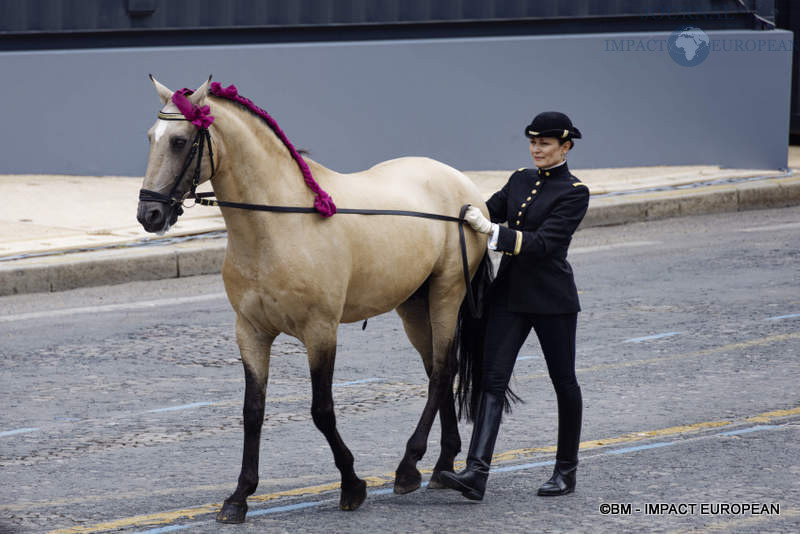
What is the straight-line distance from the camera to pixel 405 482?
19.9 ft

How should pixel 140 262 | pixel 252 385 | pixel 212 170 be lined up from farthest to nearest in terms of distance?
pixel 140 262, pixel 252 385, pixel 212 170

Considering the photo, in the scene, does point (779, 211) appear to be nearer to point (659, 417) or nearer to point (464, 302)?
point (659, 417)

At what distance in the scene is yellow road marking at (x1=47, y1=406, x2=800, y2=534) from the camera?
5.58 metres

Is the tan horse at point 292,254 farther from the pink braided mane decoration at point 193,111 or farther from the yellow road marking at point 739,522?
the yellow road marking at point 739,522

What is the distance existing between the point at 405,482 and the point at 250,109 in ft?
6.08

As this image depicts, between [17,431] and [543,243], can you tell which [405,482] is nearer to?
[543,243]

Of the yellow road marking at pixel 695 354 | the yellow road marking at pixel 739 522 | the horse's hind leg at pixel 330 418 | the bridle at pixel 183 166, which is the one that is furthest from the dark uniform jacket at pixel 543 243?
the yellow road marking at pixel 695 354

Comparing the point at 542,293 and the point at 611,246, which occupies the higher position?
the point at 542,293

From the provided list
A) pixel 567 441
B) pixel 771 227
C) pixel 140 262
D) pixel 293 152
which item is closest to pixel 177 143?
pixel 293 152

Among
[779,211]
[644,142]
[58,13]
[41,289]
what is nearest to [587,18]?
[644,142]

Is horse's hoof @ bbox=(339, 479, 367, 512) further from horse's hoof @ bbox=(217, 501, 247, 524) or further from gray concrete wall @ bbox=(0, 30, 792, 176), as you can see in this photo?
gray concrete wall @ bbox=(0, 30, 792, 176)

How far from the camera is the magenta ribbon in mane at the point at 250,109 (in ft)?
17.6

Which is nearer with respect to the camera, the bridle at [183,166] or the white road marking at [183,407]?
the bridle at [183,166]

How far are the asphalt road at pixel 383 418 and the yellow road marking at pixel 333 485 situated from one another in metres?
0.02
